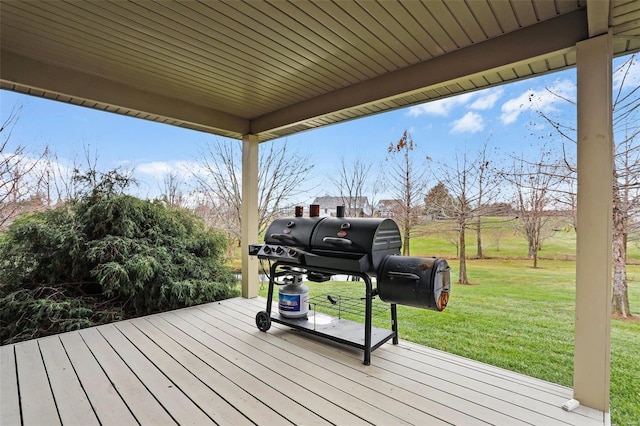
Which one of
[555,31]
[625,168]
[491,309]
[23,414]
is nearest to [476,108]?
[625,168]

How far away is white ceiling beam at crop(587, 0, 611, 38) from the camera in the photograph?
1559mm

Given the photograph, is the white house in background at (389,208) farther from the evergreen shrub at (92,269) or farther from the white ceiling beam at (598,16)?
the white ceiling beam at (598,16)

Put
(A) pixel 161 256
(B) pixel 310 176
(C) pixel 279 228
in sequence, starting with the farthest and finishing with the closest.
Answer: (B) pixel 310 176, (A) pixel 161 256, (C) pixel 279 228

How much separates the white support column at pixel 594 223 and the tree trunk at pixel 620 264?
1327 millimetres

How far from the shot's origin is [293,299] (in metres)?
3.03

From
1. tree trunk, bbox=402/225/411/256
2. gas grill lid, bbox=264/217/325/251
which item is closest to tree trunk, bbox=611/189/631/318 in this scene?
tree trunk, bbox=402/225/411/256

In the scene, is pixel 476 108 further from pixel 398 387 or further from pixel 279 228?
pixel 398 387

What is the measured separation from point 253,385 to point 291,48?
100.0 inches

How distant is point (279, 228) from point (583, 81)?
261 cm

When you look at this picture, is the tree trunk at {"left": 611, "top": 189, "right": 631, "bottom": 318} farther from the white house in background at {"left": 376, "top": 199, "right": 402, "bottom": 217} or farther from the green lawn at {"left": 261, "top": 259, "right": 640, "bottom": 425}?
the white house in background at {"left": 376, "top": 199, "right": 402, "bottom": 217}

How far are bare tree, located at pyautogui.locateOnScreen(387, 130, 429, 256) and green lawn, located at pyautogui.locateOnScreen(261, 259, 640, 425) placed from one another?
88 centimetres

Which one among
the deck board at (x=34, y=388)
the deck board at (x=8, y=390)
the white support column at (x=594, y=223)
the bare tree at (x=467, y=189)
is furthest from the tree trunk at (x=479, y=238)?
the deck board at (x=8, y=390)

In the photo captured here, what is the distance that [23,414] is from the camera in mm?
1743

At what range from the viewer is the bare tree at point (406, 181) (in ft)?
14.6
